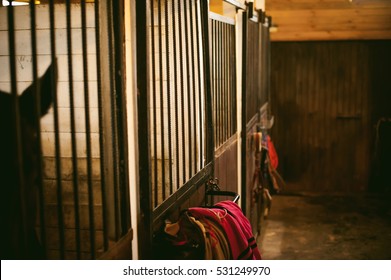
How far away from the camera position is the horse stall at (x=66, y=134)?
1346mm

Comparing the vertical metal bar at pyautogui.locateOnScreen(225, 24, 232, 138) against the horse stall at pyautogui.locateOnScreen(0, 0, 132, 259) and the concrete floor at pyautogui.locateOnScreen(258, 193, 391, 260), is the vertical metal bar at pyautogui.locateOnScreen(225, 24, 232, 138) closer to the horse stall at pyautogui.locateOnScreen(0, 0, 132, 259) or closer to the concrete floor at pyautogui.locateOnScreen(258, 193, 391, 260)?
the horse stall at pyautogui.locateOnScreen(0, 0, 132, 259)

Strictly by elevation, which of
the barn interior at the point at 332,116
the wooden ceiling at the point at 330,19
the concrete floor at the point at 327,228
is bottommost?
Result: the concrete floor at the point at 327,228

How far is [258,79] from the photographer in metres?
5.48

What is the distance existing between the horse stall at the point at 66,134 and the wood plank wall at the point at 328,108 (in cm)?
614

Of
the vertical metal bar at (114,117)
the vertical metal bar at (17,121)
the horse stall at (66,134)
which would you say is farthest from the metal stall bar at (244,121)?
the vertical metal bar at (17,121)

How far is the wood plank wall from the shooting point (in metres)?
7.98

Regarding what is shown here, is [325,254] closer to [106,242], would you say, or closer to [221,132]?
[221,132]

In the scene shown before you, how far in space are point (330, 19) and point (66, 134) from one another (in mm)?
5312

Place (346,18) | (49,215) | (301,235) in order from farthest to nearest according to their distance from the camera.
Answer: (346,18)
(301,235)
(49,215)

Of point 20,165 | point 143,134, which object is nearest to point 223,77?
point 143,134

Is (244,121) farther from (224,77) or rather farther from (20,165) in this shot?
(20,165)

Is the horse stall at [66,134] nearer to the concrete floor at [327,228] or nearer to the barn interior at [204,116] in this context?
the barn interior at [204,116]

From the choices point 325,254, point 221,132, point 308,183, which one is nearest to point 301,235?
point 325,254

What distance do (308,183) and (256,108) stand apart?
12.1 feet
